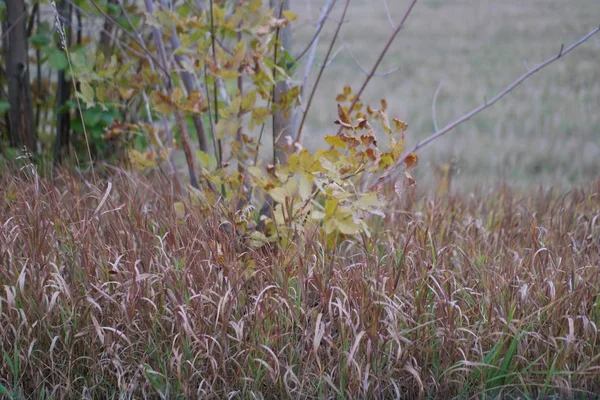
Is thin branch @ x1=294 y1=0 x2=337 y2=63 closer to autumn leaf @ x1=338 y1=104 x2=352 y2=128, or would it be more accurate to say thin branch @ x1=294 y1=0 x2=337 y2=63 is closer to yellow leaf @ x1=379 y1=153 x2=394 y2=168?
autumn leaf @ x1=338 y1=104 x2=352 y2=128

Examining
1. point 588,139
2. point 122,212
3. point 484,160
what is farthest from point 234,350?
point 588,139

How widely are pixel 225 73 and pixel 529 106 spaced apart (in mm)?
7019

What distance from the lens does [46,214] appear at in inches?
105

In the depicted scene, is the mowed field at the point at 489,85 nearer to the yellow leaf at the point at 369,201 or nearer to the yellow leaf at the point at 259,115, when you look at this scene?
the yellow leaf at the point at 259,115

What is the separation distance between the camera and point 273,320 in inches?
86.0

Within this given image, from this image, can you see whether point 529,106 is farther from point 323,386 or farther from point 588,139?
point 323,386

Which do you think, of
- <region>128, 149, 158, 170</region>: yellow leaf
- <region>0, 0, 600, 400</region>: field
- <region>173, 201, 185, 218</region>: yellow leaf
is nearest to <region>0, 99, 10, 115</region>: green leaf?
<region>0, 0, 600, 400</region>: field

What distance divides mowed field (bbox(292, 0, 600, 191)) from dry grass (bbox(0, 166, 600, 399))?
100cm

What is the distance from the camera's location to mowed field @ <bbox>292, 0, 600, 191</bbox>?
6246 mm

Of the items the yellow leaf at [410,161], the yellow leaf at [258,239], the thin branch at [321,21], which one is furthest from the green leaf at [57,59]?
the yellow leaf at [410,161]

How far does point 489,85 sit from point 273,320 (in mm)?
8507

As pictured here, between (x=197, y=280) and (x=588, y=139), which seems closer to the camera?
(x=197, y=280)

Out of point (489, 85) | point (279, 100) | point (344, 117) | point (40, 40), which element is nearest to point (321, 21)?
point (279, 100)

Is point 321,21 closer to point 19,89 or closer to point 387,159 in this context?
point 387,159
